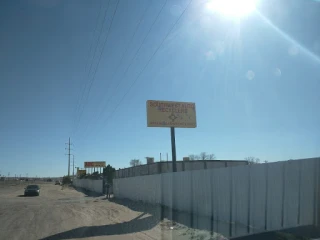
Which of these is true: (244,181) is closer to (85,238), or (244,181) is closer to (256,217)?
(256,217)

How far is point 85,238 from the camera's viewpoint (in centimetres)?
1055

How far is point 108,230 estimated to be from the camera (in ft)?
39.8

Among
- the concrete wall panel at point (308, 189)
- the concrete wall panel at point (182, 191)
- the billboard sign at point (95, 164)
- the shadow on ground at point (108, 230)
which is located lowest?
the billboard sign at point (95, 164)

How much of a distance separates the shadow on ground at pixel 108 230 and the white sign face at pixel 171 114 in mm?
10753

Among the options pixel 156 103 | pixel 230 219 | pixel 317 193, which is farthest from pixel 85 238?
pixel 156 103

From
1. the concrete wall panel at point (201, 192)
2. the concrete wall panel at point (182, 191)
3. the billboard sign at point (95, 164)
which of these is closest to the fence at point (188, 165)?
the concrete wall panel at point (182, 191)

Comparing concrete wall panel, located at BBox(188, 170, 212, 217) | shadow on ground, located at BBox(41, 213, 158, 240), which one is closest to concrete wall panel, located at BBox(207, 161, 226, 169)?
concrete wall panel, located at BBox(188, 170, 212, 217)

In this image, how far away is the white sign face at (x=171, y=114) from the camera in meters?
24.6

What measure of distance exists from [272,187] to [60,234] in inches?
288

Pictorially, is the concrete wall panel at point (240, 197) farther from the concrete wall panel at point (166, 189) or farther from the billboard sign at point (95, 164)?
the billboard sign at point (95, 164)

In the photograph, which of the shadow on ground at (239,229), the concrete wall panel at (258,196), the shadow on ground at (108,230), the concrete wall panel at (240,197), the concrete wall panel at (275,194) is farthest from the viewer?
the concrete wall panel at (240,197)

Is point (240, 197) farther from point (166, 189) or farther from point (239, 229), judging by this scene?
point (166, 189)

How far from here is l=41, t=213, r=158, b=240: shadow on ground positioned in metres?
11.1

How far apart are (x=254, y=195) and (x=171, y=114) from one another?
14367 mm
